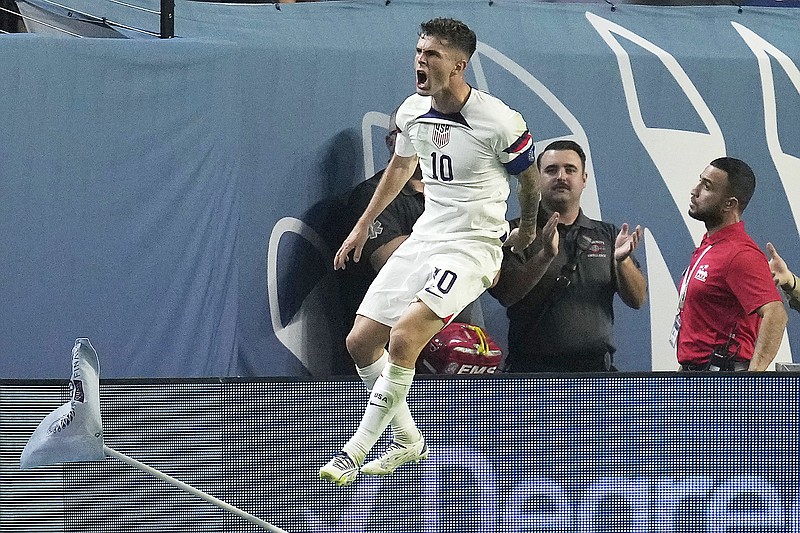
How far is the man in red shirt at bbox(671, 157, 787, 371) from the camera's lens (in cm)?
534

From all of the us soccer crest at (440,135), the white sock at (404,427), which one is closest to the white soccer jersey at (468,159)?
the us soccer crest at (440,135)

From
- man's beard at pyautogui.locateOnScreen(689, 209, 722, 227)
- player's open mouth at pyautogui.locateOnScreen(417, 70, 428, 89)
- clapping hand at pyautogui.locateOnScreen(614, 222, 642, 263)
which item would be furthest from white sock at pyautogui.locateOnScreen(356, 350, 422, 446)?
man's beard at pyautogui.locateOnScreen(689, 209, 722, 227)

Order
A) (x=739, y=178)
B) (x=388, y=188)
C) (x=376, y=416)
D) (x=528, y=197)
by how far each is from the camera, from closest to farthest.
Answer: (x=376, y=416), (x=528, y=197), (x=388, y=188), (x=739, y=178)

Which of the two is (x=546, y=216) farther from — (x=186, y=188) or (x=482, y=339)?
(x=186, y=188)

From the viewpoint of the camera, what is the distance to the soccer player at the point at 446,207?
4004mm

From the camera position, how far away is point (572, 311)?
19.4ft

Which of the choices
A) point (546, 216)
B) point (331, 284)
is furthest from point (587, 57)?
point (331, 284)

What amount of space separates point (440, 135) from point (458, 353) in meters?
1.50

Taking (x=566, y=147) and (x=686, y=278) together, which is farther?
(x=566, y=147)

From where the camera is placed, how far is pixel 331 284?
5812 mm

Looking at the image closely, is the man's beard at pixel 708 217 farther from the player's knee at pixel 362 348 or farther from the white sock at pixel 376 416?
the white sock at pixel 376 416

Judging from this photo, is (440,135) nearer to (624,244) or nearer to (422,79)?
(422,79)

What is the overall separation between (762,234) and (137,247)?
3.11m

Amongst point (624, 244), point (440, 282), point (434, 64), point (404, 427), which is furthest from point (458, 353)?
point (434, 64)
